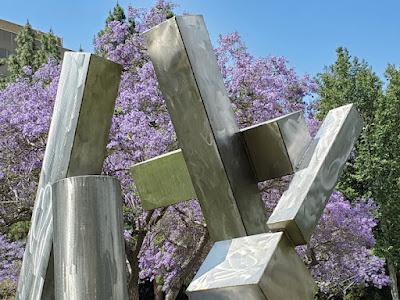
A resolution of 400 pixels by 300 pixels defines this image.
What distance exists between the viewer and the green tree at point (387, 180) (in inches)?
755

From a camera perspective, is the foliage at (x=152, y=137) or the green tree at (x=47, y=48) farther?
the green tree at (x=47, y=48)

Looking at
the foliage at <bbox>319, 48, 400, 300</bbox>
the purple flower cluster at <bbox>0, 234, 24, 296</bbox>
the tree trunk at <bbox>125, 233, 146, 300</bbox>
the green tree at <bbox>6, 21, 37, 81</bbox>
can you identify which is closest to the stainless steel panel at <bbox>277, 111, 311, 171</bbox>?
the tree trunk at <bbox>125, 233, 146, 300</bbox>

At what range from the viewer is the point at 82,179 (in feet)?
7.39

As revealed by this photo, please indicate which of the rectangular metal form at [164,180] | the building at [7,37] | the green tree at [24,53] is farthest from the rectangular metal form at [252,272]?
the building at [7,37]

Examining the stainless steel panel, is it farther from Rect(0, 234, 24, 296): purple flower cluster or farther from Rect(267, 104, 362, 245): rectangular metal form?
Rect(0, 234, 24, 296): purple flower cluster

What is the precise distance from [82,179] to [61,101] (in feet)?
3.34

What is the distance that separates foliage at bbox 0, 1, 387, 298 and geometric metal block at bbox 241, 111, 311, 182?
6.42 m

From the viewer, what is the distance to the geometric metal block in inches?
119

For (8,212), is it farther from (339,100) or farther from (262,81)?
(339,100)

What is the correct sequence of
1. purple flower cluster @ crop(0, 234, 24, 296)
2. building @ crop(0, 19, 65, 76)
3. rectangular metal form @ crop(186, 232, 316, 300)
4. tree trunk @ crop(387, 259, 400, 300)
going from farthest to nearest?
building @ crop(0, 19, 65, 76) < tree trunk @ crop(387, 259, 400, 300) < purple flower cluster @ crop(0, 234, 24, 296) < rectangular metal form @ crop(186, 232, 316, 300)

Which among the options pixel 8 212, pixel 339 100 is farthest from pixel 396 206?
pixel 8 212

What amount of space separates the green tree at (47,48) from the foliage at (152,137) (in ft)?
39.4

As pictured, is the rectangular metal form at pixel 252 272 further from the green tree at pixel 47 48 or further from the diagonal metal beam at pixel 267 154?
the green tree at pixel 47 48

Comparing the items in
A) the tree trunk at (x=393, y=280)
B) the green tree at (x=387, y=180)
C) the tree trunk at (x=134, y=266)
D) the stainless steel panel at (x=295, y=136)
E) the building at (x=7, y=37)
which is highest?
the building at (x=7, y=37)
